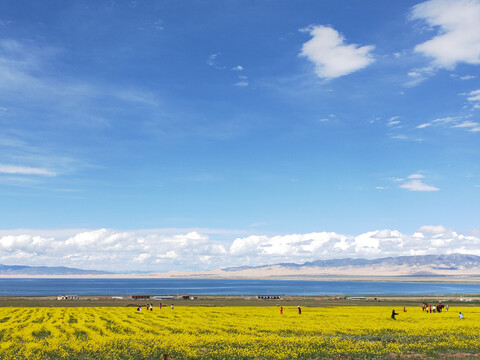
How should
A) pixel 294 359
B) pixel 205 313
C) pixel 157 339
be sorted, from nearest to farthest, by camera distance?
pixel 294 359 < pixel 157 339 < pixel 205 313

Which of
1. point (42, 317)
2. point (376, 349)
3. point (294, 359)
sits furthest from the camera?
point (42, 317)

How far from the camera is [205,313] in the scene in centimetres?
6981

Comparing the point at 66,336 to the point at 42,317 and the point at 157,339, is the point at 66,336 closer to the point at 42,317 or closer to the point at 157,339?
the point at 157,339

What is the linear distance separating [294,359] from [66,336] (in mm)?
22532

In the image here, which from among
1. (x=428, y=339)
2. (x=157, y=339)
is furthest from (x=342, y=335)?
(x=157, y=339)

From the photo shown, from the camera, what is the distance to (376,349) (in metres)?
35.9

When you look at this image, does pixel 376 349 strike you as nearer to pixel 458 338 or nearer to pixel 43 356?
pixel 458 338

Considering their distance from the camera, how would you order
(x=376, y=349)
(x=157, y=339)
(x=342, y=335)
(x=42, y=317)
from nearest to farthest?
(x=376, y=349)
(x=157, y=339)
(x=342, y=335)
(x=42, y=317)

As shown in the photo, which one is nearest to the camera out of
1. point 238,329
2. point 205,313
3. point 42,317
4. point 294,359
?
point 294,359

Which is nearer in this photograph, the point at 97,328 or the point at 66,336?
the point at 66,336

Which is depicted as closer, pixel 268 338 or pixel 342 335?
pixel 268 338

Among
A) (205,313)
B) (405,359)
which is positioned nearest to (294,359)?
(405,359)

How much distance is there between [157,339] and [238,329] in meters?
10.4

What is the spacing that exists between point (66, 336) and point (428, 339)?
33.0 meters
